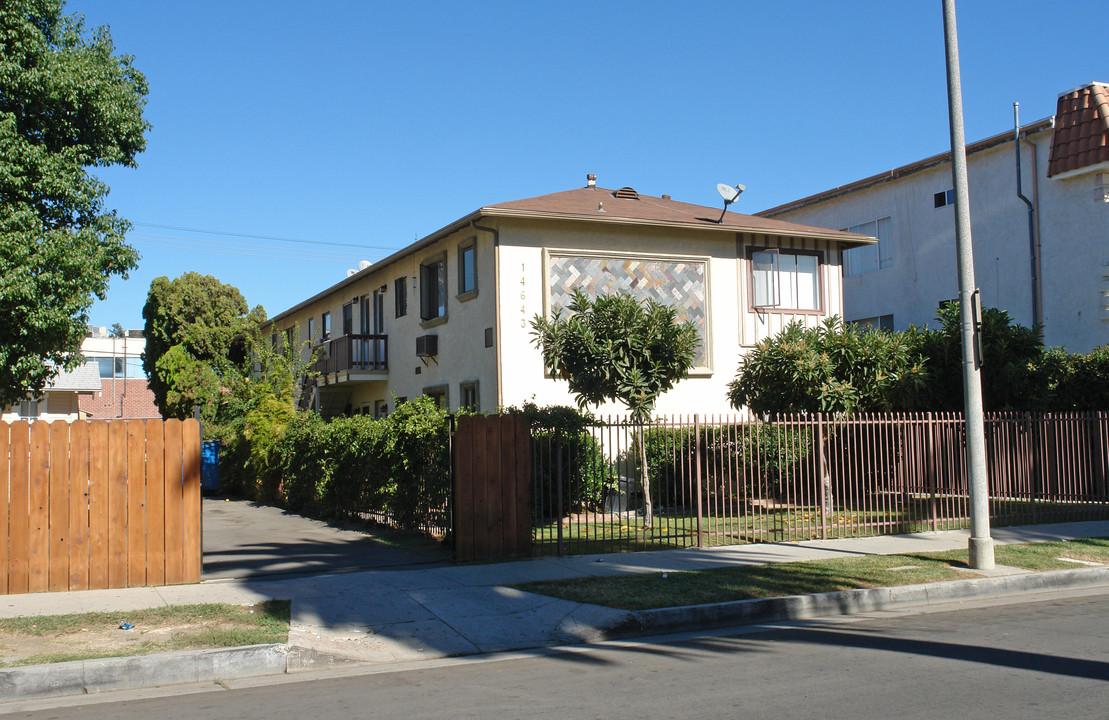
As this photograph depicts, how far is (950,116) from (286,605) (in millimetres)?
9857

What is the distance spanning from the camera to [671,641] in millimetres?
8305

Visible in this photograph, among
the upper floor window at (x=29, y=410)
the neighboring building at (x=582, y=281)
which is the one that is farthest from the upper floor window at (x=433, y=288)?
the upper floor window at (x=29, y=410)

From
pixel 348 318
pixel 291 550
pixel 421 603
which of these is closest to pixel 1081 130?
pixel 291 550

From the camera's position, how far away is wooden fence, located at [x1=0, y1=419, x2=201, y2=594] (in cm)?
993

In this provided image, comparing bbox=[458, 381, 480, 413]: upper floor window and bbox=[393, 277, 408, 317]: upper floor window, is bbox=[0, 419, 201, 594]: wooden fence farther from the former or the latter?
bbox=[393, 277, 408, 317]: upper floor window

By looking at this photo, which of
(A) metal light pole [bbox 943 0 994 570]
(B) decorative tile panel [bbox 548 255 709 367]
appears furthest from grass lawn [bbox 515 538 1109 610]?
(B) decorative tile panel [bbox 548 255 709 367]

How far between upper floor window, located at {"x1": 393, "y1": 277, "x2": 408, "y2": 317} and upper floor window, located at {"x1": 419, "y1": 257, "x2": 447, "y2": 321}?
1.46 metres

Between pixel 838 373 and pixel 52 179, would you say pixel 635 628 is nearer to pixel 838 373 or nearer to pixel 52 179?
pixel 838 373

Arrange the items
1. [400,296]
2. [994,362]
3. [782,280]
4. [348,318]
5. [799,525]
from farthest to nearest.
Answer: [348,318] → [400,296] → [782,280] → [994,362] → [799,525]

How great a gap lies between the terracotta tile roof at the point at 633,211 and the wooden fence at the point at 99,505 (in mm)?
9888

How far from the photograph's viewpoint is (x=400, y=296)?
83.3ft

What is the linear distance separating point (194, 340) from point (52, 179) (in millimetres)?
18606

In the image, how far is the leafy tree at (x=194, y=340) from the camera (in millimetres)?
30422

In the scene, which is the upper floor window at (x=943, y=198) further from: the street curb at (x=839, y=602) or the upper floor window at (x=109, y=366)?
the upper floor window at (x=109, y=366)
